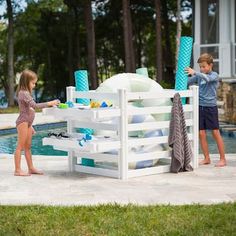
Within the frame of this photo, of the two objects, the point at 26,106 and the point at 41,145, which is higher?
the point at 26,106

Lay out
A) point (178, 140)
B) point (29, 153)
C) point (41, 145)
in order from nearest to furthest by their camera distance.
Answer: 1. point (178, 140)
2. point (29, 153)
3. point (41, 145)

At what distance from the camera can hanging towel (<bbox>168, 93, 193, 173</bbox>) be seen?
6746 millimetres

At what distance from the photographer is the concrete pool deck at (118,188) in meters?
5.23

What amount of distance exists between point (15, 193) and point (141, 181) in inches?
54.2

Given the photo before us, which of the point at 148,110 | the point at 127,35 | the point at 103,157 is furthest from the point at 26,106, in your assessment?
the point at 127,35

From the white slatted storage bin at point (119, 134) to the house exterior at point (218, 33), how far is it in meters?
9.25

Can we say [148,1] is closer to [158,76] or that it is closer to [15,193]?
[158,76]

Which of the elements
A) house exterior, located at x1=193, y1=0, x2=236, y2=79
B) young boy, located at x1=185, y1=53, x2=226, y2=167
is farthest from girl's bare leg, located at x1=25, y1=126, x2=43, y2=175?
house exterior, located at x1=193, y1=0, x2=236, y2=79

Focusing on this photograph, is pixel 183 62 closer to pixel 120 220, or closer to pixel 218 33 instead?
pixel 120 220

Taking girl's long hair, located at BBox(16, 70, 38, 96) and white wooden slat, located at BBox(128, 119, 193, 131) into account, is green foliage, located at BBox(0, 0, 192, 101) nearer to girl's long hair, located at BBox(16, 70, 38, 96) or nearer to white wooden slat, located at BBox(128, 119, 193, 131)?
white wooden slat, located at BBox(128, 119, 193, 131)

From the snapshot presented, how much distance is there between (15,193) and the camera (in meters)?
5.63

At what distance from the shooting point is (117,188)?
231 inches

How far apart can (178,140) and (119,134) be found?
29.5 inches

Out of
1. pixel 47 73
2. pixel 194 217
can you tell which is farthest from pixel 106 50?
pixel 194 217
